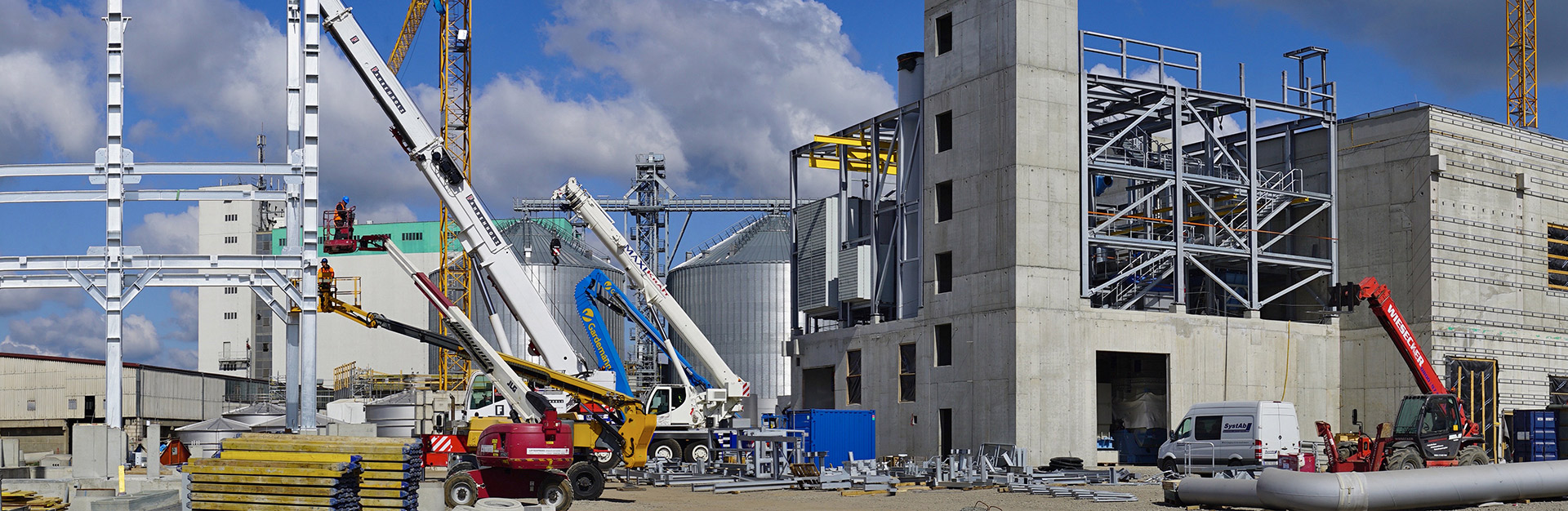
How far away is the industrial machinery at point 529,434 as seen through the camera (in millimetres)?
24609

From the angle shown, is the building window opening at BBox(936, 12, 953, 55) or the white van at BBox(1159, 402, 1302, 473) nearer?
the white van at BBox(1159, 402, 1302, 473)

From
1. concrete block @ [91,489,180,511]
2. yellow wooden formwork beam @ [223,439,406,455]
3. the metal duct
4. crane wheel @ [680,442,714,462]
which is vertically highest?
yellow wooden formwork beam @ [223,439,406,455]

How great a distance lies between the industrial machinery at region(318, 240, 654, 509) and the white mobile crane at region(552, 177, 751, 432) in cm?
489

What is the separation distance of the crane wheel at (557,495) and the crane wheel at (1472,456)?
18.8 m

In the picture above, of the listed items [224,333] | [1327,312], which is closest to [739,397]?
[1327,312]

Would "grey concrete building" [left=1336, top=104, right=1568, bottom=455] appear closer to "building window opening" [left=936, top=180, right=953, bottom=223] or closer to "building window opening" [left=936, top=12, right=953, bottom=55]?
"building window opening" [left=936, top=180, right=953, bottom=223]

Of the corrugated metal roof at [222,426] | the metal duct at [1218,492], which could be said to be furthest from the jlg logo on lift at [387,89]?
the metal duct at [1218,492]

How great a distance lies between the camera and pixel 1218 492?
2503cm

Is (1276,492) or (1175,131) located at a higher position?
(1175,131)

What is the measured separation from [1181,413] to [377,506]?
2872cm

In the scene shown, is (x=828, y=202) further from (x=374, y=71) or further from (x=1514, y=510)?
(x=1514, y=510)

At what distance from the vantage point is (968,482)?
32281mm

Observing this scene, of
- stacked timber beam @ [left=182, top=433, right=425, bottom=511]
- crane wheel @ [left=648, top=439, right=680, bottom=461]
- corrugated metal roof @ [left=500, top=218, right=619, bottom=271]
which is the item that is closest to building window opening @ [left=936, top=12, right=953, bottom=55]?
crane wheel @ [left=648, top=439, right=680, bottom=461]

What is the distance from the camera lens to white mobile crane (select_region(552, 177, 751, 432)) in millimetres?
39594
